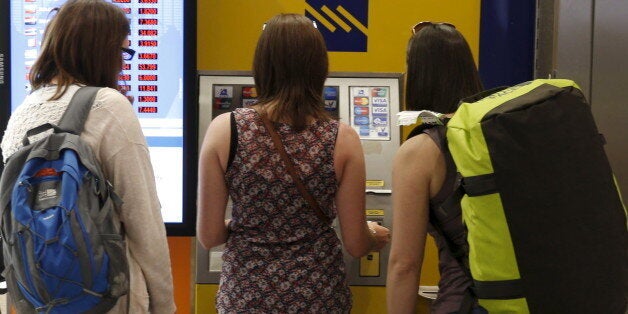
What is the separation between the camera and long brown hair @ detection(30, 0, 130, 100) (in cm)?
196

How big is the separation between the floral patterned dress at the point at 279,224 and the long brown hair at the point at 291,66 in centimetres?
4

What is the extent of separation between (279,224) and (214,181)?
21cm

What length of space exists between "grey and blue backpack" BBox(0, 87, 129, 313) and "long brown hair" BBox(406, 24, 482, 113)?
864mm

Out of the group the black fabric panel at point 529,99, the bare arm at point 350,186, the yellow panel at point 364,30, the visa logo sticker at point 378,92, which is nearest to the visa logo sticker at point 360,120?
the visa logo sticker at point 378,92

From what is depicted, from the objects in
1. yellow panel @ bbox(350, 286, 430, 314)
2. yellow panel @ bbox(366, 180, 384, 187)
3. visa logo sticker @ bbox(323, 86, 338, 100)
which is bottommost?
yellow panel @ bbox(350, 286, 430, 314)

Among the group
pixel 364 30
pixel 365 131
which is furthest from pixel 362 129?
pixel 364 30

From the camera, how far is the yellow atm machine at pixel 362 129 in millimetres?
2775

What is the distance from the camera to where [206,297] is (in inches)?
109

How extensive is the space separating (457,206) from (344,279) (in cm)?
42

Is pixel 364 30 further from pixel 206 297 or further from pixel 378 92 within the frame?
pixel 206 297

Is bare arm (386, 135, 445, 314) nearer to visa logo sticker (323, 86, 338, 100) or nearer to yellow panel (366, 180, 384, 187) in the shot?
yellow panel (366, 180, 384, 187)

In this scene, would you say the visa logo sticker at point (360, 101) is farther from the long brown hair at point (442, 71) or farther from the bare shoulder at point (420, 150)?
the bare shoulder at point (420, 150)

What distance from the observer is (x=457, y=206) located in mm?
1968

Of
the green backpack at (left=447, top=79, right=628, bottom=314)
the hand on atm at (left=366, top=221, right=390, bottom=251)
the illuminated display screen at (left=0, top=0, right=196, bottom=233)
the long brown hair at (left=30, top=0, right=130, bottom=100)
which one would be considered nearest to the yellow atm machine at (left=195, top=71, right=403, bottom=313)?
the illuminated display screen at (left=0, top=0, right=196, bottom=233)
